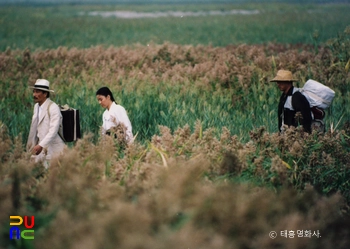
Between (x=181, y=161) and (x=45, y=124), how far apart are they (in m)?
2.06

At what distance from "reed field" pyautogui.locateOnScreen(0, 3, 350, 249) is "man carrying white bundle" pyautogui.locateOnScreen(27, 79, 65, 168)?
0.37 m

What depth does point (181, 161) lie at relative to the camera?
6883mm

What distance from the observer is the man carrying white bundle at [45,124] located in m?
8.02

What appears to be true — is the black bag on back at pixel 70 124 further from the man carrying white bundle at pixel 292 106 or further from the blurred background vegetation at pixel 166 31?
the blurred background vegetation at pixel 166 31

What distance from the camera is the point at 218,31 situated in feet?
105

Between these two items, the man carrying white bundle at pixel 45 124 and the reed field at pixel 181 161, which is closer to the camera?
the reed field at pixel 181 161

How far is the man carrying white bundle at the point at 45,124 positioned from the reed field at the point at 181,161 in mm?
368

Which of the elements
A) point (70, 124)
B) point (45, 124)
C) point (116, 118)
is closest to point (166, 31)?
point (70, 124)

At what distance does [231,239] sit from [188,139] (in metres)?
3.05

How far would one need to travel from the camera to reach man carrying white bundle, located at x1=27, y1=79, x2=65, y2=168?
8.02 meters

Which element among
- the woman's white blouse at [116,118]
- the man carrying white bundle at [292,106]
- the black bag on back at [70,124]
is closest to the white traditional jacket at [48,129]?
the black bag on back at [70,124]

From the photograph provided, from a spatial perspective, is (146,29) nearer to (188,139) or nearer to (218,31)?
(218,31)

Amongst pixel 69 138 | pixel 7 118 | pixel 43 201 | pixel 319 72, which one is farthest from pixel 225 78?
pixel 43 201

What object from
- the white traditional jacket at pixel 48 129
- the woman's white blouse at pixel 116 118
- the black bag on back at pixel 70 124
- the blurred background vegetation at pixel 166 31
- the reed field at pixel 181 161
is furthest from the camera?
the blurred background vegetation at pixel 166 31
